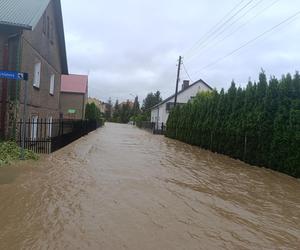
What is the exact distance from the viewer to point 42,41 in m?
19.5

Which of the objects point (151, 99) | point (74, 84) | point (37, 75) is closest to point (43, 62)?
point (37, 75)

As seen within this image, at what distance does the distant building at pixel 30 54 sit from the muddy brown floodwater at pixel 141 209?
160 inches

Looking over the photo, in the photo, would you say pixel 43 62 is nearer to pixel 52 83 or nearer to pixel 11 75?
pixel 52 83

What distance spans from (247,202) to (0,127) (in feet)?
33.9

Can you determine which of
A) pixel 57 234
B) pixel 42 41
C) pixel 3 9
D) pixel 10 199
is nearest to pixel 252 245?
pixel 57 234

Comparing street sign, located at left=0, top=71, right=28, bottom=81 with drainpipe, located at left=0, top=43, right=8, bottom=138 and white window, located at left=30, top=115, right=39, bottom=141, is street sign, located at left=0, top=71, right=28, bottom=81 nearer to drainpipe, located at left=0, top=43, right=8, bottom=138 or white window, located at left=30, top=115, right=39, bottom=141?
drainpipe, located at left=0, top=43, right=8, bottom=138

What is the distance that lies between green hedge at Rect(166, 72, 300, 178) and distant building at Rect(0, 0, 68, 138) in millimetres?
9469

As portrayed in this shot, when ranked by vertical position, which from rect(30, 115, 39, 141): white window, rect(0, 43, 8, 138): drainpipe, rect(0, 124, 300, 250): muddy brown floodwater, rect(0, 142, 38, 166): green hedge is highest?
rect(0, 43, 8, 138): drainpipe

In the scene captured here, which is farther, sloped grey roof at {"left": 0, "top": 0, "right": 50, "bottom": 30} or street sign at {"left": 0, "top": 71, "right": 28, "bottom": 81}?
sloped grey roof at {"left": 0, "top": 0, "right": 50, "bottom": 30}

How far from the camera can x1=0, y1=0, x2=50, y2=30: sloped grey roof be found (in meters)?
14.7

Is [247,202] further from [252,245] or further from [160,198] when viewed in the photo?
[252,245]

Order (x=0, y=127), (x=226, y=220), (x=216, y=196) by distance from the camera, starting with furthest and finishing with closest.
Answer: (x=0, y=127) → (x=216, y=196) → (x=226, y=220)

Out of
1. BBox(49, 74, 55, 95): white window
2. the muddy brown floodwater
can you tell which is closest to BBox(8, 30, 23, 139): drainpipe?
the muddy brown floodwater

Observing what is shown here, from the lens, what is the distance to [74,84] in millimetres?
48312
